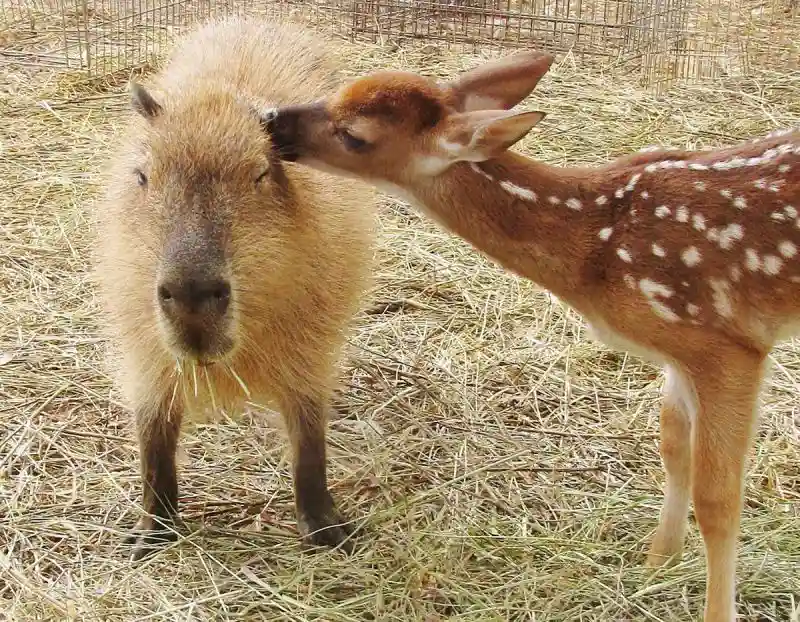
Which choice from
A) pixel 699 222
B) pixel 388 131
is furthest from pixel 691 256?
pixel 388 131

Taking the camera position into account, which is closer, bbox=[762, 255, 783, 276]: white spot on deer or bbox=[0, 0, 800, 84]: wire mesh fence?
bbox=[762, 255, 783, 276]: white spot on deer

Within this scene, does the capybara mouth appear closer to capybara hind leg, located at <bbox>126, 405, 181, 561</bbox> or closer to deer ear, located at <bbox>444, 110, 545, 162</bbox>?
capybara hind leg, located at <bbox>126, 405, 181, 561</bbox>

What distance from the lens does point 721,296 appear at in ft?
10.1

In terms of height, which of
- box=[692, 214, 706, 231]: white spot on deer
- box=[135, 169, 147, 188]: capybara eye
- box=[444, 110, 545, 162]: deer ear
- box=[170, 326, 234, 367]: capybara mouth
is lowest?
box=[170, 326, 234, 367]: capybara mouth

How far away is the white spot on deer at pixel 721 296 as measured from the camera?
3066 millimetres

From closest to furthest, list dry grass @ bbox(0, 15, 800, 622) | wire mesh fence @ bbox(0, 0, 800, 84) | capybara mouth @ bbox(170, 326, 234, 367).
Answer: capybara mouth @ bbox(170, 326, 234, 367)
dry grass @ bbox(0, 15, 800, 622)
wire mesh fence @ bbox(0, 0, 800, 84)

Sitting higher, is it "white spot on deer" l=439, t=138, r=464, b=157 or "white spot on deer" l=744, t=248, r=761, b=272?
"white spot on deer" l=439, t=138, r=464, b=157

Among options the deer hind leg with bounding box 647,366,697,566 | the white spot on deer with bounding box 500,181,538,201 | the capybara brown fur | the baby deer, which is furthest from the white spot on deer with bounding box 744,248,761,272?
the capybara brown fur

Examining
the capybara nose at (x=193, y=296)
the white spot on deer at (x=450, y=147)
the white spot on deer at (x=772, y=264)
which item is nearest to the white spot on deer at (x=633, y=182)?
the white spot on deer at (x=772, y=264)

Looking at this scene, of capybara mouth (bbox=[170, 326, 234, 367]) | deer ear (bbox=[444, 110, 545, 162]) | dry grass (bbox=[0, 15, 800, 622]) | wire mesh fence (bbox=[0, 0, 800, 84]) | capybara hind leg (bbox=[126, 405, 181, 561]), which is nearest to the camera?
deer ear (bbox=[444, 110, 545, 162])

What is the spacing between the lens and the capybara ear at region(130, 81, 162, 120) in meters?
3.22

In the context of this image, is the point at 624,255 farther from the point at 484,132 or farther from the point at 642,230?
the point at 484,132

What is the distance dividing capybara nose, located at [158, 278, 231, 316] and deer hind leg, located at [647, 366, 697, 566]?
156cm

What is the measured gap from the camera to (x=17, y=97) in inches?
303
